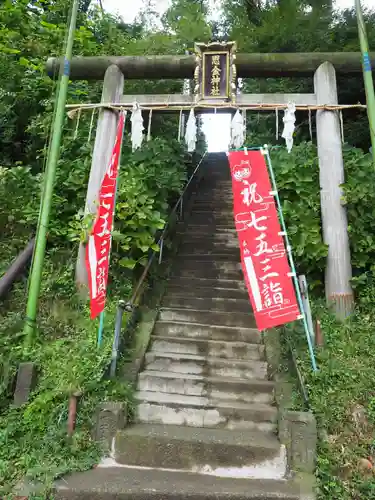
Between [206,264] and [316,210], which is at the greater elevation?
[316,210]

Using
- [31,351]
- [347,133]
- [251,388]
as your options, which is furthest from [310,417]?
[347,133]

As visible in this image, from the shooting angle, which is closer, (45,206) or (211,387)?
(211,387)

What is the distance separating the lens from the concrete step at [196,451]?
4.16 meters

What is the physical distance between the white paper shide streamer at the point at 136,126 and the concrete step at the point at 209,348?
3.51 metres

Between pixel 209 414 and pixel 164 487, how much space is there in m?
1.13

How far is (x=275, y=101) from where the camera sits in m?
7.27

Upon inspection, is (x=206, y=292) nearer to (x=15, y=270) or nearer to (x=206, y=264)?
(x=206, y=264)

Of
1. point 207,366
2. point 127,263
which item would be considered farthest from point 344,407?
point 127,263

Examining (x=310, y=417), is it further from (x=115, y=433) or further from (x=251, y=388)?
(x=115, y=433)

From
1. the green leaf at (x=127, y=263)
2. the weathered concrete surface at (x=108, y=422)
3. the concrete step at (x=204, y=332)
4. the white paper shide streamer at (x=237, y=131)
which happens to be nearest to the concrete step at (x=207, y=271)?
the green leaf at (x=127, y=263)

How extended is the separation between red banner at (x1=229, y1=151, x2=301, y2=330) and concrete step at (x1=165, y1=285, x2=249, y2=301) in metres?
2.07

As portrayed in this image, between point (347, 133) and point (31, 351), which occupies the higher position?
point (347, 133)

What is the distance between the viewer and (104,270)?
17.3ft

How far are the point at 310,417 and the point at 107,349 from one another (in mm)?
2627
